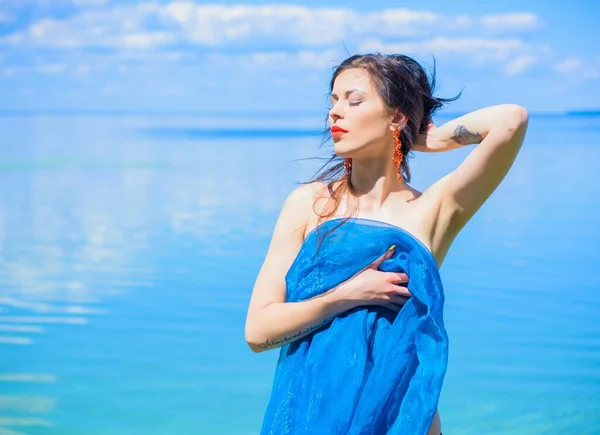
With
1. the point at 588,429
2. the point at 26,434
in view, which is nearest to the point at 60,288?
the point at 26,434

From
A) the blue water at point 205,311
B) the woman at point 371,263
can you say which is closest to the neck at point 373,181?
the woman at point 371,263

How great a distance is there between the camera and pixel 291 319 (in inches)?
71.0

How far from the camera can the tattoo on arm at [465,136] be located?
189 centimetres

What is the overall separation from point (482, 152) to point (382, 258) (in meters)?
0.25

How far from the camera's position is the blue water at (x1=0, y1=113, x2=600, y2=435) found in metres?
4.23

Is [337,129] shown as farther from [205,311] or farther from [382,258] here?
[205,311]

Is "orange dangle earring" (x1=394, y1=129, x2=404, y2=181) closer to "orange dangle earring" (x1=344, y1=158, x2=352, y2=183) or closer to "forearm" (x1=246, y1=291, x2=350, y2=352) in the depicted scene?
"orange dangle earring" (x1=344, y1=158, x2=352, y2=183)

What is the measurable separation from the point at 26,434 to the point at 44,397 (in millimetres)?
398

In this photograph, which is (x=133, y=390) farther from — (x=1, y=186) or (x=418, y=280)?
(x=1, y=186)

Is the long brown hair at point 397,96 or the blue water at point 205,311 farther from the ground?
the blue water at point 205,311

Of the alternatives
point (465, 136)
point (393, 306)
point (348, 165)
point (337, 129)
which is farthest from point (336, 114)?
point (393, 306)

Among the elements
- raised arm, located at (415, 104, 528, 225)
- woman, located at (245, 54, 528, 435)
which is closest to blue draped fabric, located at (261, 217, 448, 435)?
woman, located at (245, 54, 528, 435)

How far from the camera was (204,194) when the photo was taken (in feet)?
34.1

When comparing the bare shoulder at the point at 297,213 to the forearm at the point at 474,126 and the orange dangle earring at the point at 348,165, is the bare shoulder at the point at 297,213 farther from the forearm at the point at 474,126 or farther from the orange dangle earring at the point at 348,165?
the forearm at the point at 474,126
